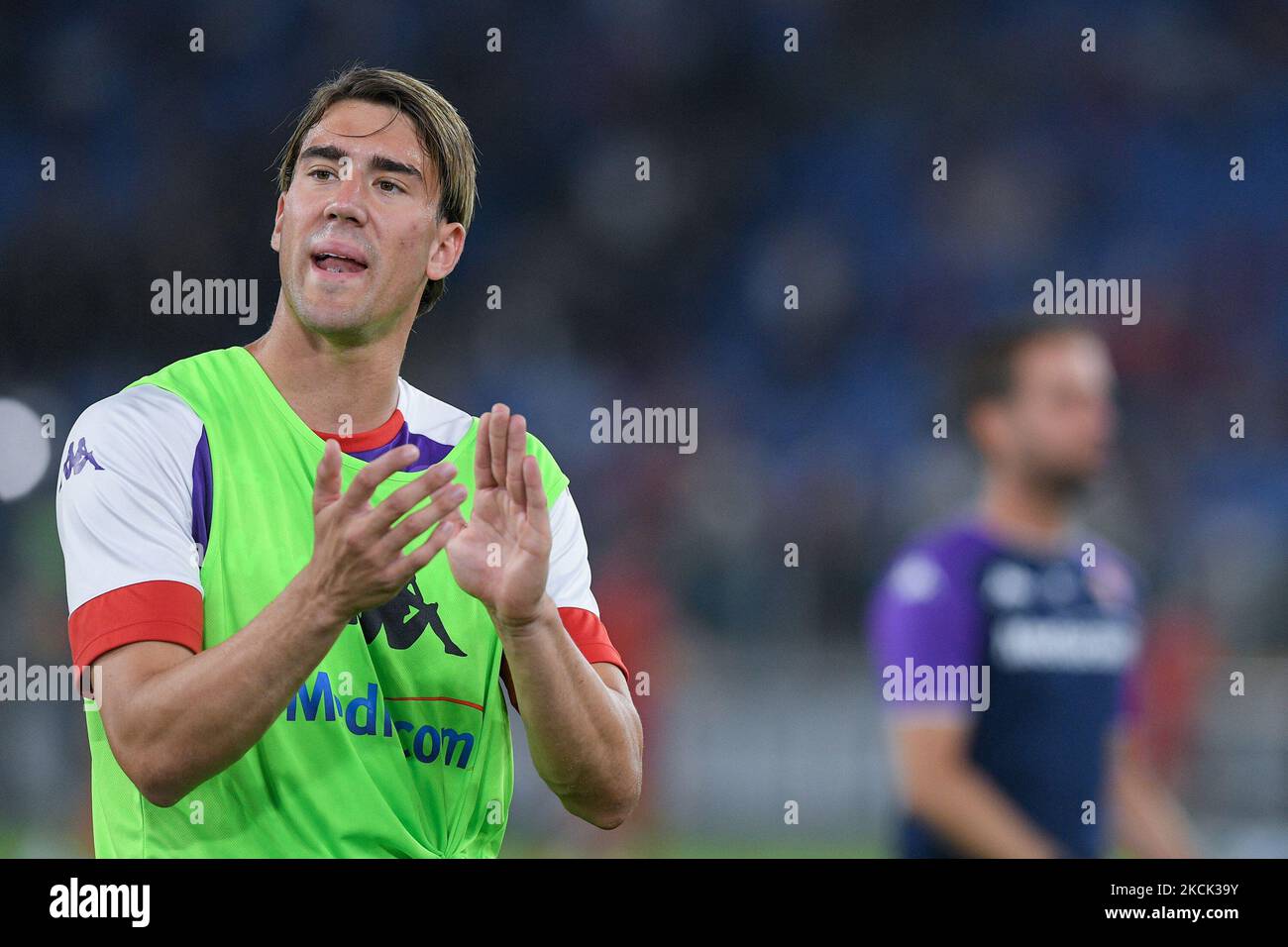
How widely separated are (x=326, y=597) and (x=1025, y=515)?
1789 mm

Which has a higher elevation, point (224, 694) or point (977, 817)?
point (224, 694)

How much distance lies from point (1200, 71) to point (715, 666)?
17.1ft

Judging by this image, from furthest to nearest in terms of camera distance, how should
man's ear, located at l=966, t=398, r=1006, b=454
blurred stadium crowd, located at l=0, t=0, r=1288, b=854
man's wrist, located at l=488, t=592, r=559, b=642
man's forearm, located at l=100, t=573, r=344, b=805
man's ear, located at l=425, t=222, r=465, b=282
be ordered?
blurred stadium crowd, located at l=0, t=0, r=1288, b=854
man's ear, located at l=966, t=398, r=1006, b=454
man's ear, located at l=425, t=222, r=465, b=282
man's wrist, located at l=488, t=592, r=559, b=642
man's forearm, located at l=100, t=573, r=344, b=805

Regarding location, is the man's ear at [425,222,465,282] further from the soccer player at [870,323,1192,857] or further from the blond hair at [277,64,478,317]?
the soccer player at [870,323,1192,857]

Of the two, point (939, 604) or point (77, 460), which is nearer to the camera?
point (77, 460)

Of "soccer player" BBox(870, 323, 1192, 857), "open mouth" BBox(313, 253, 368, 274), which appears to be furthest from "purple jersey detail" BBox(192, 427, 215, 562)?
"soccer player" BBox(870, 323, 1192, 857)

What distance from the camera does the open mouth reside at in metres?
2.16

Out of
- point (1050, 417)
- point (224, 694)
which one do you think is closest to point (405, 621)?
point (224, 694)

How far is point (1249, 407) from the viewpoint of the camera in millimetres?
7957

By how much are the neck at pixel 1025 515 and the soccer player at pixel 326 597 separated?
116cm

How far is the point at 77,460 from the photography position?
1.90 metres

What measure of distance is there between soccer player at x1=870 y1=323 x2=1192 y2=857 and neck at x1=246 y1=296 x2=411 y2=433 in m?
1.14

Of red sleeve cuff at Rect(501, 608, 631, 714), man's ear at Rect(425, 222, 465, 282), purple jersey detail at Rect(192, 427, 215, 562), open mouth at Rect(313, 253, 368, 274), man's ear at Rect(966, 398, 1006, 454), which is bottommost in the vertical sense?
red sleeve cuff at Rect(501, 608, 631, 714)

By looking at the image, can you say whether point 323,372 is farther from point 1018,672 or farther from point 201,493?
point 1018,672
